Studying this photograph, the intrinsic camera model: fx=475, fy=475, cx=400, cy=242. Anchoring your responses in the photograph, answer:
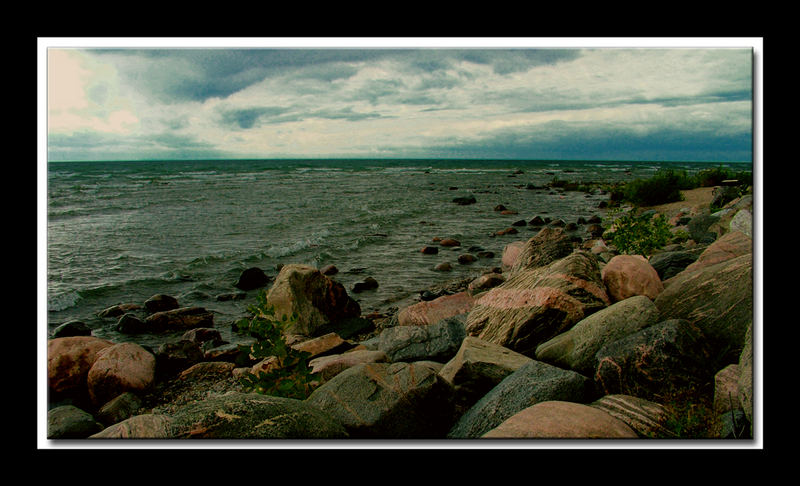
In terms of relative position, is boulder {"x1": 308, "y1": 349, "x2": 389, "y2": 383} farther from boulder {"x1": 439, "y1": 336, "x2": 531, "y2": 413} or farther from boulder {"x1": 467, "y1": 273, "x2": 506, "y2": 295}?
boulder {"x1": 467, "y1": 273, "x2": 506, "y2": 295}

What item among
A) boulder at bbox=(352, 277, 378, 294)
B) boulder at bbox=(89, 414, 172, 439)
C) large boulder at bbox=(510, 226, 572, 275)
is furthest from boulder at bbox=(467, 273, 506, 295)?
boulder at bbox=(89, 414, 172, 439)

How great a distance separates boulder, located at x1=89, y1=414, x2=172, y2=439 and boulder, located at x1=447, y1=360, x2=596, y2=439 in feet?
6.30

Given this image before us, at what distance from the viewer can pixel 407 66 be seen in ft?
13.4

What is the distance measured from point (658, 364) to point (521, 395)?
A: 939 mm

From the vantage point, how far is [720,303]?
3.58 m

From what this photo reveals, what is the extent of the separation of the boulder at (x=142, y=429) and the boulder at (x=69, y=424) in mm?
387

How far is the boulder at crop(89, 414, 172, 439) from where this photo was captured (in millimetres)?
3139

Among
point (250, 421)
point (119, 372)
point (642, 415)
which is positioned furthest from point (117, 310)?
point (642, 415)

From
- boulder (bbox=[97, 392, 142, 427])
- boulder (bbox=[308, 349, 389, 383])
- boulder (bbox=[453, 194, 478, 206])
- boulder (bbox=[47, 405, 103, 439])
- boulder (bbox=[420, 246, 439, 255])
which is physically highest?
boulder (bbox=[453, 194, 478, 206])

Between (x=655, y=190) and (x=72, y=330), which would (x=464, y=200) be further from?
(x=72, y=330)

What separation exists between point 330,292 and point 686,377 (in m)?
4.18

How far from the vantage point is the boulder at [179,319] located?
566 centimetres

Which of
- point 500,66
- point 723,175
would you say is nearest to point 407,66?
point 500,66
